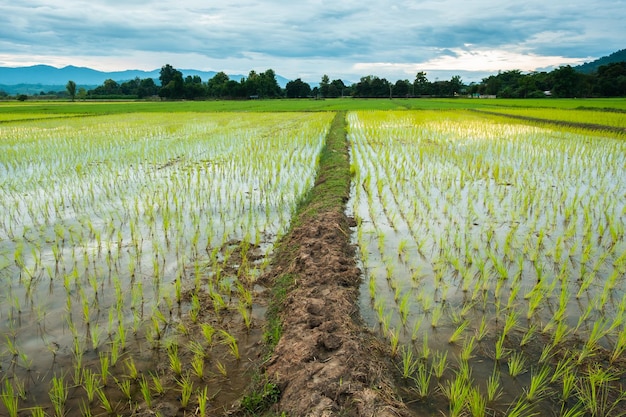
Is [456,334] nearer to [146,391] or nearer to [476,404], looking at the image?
[476,404]

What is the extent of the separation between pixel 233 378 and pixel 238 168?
18.8 ft

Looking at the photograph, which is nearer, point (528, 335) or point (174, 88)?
point (528, 335)

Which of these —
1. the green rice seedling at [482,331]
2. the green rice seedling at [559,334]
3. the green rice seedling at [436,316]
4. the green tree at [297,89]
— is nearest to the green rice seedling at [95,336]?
the green rice seedling at [436,316]

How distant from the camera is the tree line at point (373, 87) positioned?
47.0 m

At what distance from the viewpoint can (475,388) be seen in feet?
6.55

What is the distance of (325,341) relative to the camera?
2266 mm

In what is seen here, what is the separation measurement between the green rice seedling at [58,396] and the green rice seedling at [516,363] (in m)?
2.32

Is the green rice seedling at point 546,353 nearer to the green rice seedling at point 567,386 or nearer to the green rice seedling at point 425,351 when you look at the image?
the green rice seedling at point 567,386

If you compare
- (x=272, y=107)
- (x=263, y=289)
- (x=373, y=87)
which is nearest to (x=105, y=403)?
(x=263, y=289)

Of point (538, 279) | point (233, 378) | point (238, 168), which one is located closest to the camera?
point (233, 378)

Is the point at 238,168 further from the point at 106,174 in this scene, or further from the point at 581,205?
the point at 581,205

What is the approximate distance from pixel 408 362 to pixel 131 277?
2.38m

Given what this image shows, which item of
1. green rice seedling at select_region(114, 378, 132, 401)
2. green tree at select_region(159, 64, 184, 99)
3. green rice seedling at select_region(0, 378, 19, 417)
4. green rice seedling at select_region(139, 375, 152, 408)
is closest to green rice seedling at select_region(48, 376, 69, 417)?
green rice seedling at select_region(0, 378, 19, 417)

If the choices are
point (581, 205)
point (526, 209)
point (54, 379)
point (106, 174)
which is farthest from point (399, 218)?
point (106, 174)
